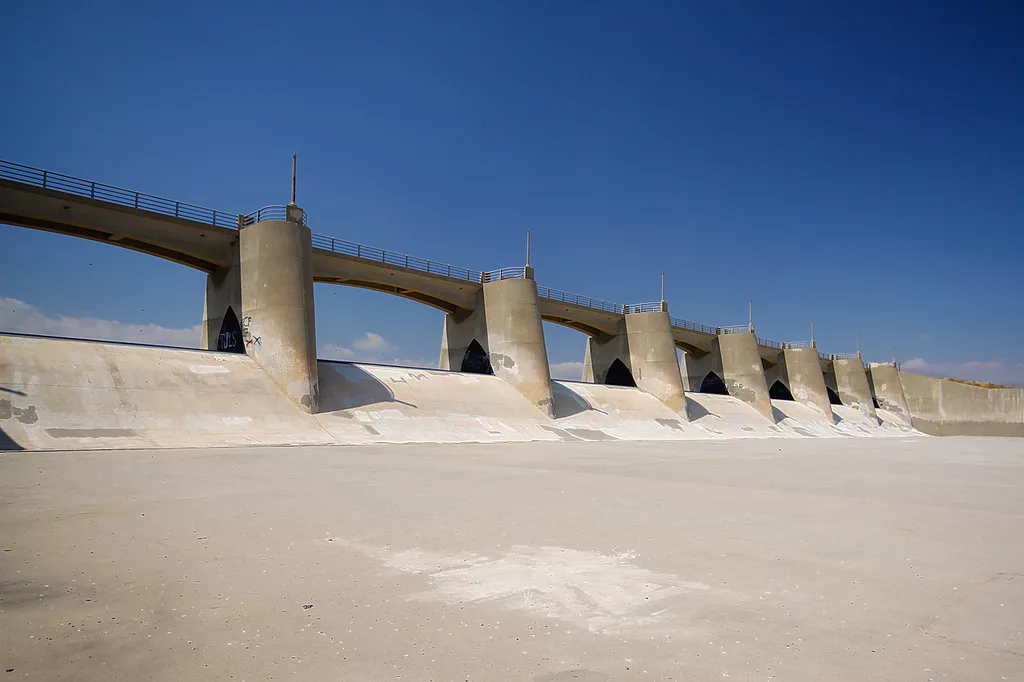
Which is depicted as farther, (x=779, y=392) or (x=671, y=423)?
(x=779, y=392)

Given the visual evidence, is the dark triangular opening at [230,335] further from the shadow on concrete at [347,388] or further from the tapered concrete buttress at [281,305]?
the shadow on concrete at [347,388]

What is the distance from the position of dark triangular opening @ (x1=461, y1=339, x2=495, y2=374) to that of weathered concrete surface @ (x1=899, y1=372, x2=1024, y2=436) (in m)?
51.5

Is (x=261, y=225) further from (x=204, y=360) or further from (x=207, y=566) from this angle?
(x=207, y=566)

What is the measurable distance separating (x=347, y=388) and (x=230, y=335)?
5.94 metres

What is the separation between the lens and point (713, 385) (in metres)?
53.1

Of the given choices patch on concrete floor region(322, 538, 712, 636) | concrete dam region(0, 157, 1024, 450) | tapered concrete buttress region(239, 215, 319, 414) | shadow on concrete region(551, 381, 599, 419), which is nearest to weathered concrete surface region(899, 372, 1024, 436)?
concrete dam region(0, 157, 1024, 450)

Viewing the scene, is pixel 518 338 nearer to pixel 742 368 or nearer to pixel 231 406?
pixel 231 406

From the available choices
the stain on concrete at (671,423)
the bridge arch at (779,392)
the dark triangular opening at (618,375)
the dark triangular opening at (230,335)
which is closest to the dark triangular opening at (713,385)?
the bridge arch at (779,392)

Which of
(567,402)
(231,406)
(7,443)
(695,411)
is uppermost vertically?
(231,406)

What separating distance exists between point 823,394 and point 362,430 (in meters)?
47.4

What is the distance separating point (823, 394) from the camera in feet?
186

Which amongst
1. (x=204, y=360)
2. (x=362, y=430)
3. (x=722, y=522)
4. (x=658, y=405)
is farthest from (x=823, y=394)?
(x=722, y=522)

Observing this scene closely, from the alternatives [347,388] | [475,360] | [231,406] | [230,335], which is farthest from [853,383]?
[231,406]

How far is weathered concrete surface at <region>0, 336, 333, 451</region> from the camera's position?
17.0 m
